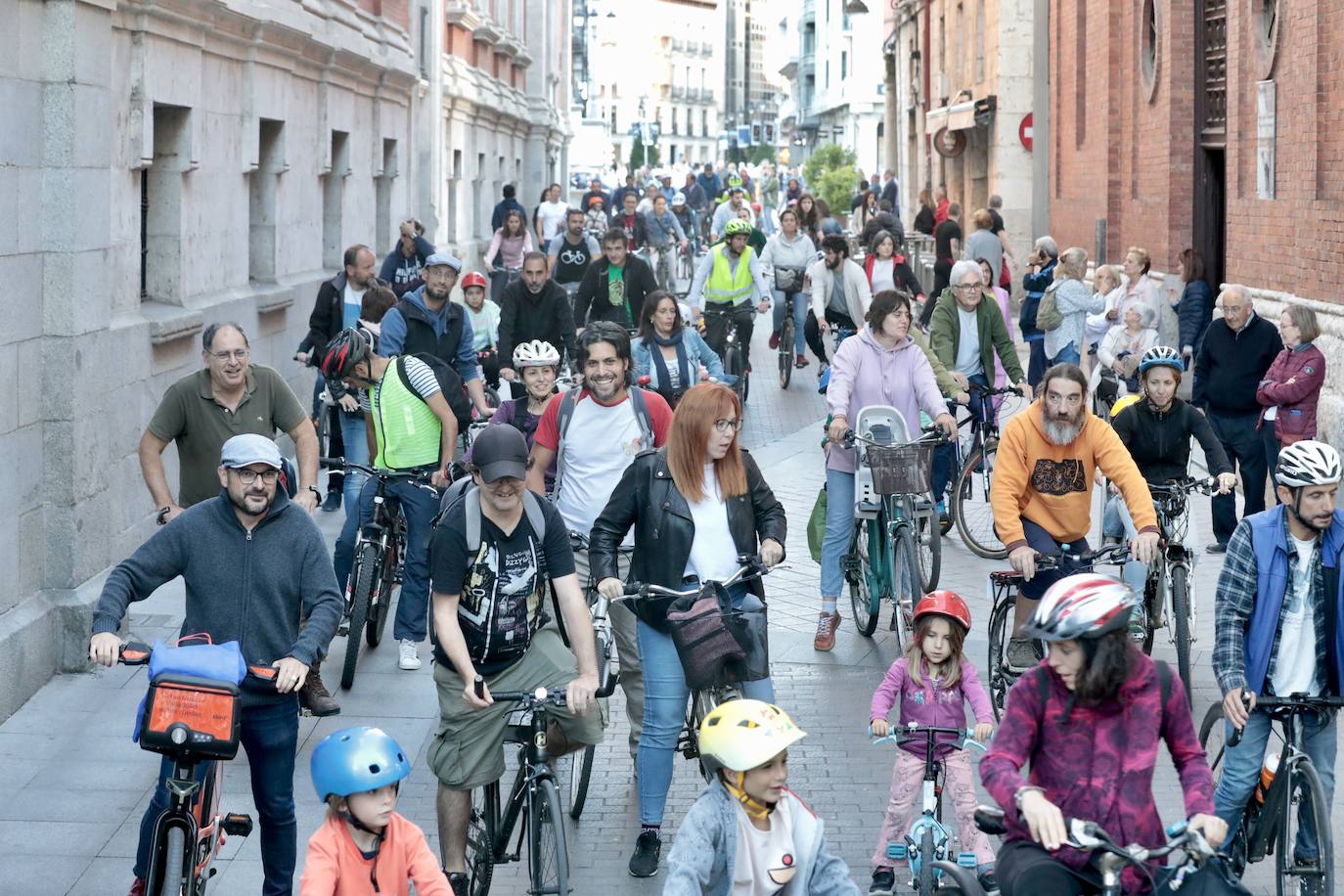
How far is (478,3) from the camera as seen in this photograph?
3472 cm

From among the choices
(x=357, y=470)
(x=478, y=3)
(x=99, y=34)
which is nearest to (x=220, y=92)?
(x=99, y=34)

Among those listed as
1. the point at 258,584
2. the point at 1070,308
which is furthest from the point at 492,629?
the point at 1070,308

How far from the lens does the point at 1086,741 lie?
4.94 meters

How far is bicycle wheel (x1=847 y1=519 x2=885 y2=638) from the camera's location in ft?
34.9

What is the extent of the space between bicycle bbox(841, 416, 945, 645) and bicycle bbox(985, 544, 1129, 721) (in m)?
1.05

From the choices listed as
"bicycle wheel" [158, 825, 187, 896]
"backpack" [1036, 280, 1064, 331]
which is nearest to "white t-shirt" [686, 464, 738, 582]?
"bicycle wheel" [158, 825, 187, 896]

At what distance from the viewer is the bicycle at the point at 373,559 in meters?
9.88

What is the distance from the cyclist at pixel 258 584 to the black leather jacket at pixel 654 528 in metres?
1.19

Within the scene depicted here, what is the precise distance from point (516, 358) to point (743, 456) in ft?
8.33

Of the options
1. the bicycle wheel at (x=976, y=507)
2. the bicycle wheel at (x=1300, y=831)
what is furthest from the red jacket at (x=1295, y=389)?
the bicycle wheel at (x=1300, y=831)

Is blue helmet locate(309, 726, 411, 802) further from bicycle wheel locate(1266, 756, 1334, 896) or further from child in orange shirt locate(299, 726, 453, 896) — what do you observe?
bicycle wheel locate(1266, 756, 1334, 896)

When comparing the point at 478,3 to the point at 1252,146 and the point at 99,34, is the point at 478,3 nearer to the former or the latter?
the point at 1252,146

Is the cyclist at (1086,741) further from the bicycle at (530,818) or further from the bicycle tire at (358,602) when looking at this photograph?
the bicycle tire at (358,602)

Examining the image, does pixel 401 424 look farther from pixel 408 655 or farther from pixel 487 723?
pixel 487 723
